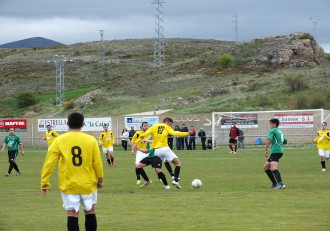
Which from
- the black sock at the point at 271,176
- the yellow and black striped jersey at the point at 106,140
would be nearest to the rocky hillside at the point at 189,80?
the yellow and black striped jersey at the point at 106,140

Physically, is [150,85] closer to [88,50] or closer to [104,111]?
[104,111]

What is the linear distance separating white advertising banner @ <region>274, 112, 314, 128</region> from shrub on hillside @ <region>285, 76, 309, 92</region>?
17.0 meters

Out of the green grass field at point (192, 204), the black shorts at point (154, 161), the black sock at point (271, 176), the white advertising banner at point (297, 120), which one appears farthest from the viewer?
the white advertising banner at point (297, 120)

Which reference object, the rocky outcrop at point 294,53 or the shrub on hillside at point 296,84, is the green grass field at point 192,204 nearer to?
the shrub on hillside at point 296,84

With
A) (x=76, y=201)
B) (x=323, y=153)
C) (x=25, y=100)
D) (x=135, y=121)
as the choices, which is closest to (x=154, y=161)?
(x=323, y=153)

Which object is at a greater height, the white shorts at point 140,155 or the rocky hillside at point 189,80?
the rocky hillside at point 189,80

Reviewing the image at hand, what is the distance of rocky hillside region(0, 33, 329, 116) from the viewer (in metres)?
66.9

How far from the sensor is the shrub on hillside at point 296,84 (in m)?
64.3

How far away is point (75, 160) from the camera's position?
31.8 ft

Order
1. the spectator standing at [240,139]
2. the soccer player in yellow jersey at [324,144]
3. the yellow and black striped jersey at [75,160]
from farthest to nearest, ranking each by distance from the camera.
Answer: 1. the spectator standing at [240,139]
2. the soccer player in yellow jersey at [324,144]
3. the yellow and black striped jersey at [75,160]

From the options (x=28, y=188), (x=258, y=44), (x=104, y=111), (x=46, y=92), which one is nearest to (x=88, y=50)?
(x=46, y=92)

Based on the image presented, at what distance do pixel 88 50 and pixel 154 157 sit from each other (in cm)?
12434

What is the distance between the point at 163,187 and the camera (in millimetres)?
20797

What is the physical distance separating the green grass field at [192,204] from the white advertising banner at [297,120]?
72.4 ft
